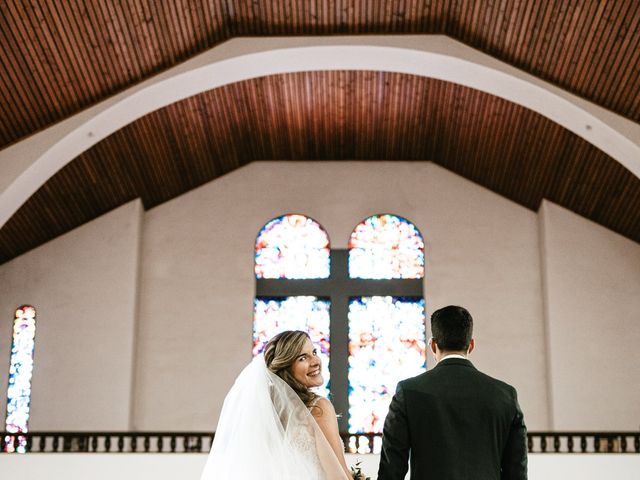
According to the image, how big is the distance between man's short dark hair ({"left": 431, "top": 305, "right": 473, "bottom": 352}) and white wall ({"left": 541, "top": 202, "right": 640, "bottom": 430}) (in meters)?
10.6

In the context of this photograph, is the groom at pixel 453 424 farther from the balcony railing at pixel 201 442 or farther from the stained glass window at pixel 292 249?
the stained glass window at pixel 292 249

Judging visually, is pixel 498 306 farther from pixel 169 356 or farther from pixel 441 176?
pixel 169 356

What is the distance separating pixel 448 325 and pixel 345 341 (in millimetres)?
10997

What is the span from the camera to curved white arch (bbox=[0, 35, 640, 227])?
11.3m

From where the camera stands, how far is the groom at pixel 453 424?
143 inches

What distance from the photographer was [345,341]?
47.9 feet

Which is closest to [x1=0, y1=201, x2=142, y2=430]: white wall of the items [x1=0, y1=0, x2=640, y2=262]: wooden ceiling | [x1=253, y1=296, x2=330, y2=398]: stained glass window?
[x1=0, y1=0, x2=640, y2=262]: wooden ceiling

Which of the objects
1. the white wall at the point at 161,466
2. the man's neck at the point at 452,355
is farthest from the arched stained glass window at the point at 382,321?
the man's neck at the point at 452,355

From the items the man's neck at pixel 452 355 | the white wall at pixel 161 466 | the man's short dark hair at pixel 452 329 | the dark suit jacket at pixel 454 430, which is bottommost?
the dark suit jacket at pixel 454 430

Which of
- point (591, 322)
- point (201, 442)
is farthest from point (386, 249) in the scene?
point (201, 442)

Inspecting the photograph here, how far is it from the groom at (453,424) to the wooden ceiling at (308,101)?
276 inches

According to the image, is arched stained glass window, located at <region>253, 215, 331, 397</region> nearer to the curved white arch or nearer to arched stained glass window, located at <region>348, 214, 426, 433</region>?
arched stained glass window, located at <region>348, 214, 426, 433</region>

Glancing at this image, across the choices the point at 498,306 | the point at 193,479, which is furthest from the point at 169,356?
the point at 498,306

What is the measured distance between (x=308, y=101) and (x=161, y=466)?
16.7 feet
